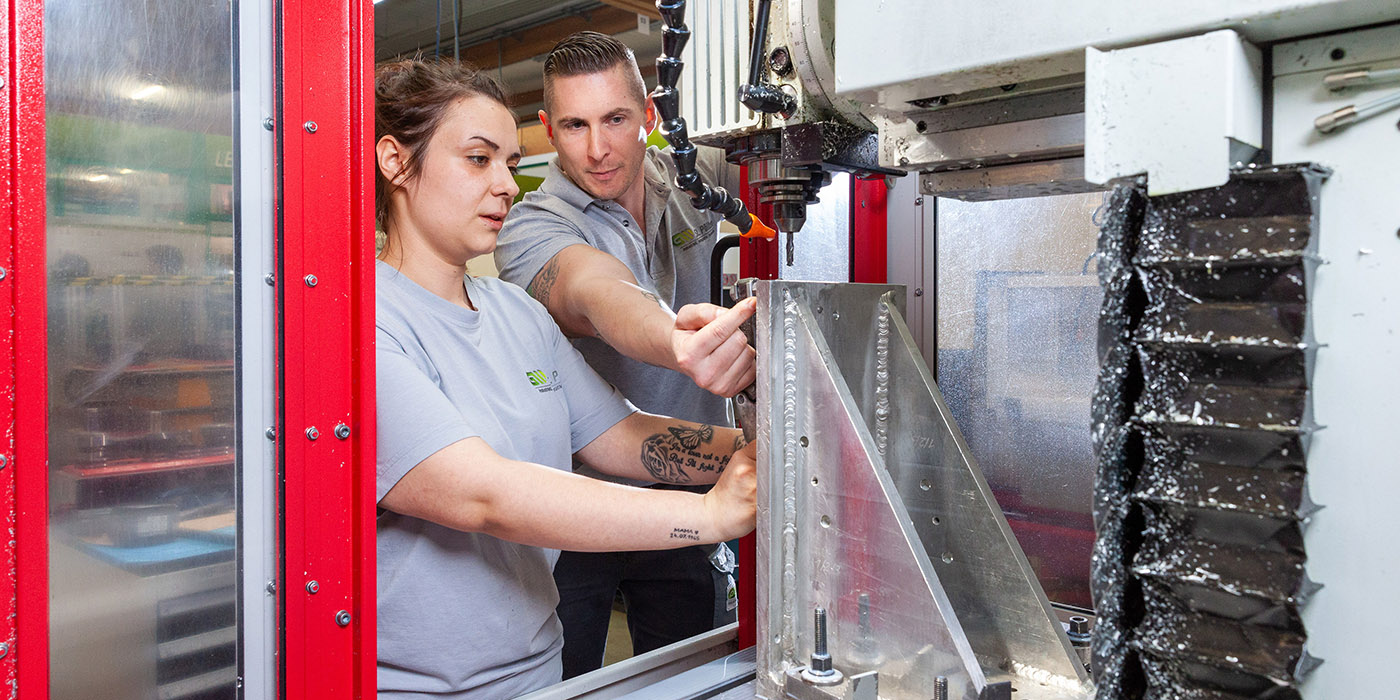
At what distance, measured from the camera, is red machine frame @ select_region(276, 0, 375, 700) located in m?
0.89

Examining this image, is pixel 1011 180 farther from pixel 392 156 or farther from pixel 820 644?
pixel 392 156

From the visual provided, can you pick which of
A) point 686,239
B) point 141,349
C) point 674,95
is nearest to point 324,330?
point 141,349

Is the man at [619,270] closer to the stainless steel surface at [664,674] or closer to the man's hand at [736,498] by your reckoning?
the man's hand at [736,498]

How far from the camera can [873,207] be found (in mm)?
1600

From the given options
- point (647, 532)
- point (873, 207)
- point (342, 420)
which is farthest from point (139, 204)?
point (873, 207)

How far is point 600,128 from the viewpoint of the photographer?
1719mm

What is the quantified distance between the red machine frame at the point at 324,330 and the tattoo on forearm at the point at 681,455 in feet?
1.94

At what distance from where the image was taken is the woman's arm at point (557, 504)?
1.08 m

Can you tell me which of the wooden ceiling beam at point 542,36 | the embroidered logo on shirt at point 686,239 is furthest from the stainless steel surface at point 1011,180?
the wooden ceiling beam at point 542,36

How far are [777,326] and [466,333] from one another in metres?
0.56

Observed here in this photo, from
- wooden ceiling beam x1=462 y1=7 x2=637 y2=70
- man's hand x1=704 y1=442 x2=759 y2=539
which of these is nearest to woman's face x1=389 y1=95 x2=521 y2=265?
man's hand x1=704 y1=442 x2=759 y2=539

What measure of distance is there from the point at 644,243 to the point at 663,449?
1.93 feet

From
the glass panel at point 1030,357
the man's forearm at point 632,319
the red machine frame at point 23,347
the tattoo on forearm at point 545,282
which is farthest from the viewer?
the tattoo on forearm at point 545,282

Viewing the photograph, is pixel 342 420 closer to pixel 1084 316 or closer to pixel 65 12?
pixel 65 12
